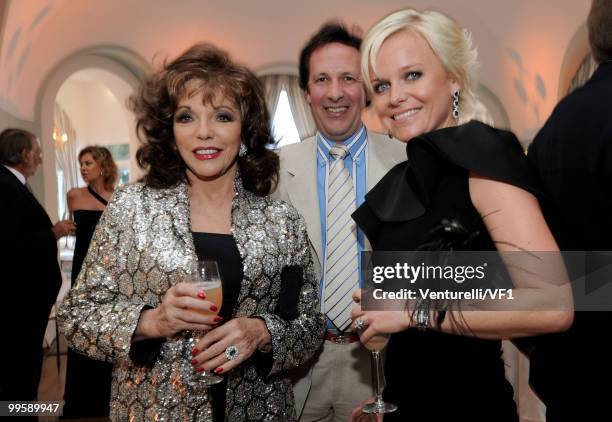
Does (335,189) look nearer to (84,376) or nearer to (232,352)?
(232,352)

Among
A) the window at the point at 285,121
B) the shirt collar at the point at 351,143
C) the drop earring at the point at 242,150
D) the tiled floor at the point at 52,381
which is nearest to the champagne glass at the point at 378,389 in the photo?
the drop earring at the point at 242,150

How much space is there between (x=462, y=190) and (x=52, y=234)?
331cm

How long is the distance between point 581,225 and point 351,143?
1178mm

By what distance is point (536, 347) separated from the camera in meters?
1.53

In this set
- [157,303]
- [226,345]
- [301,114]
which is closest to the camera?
[226,345]

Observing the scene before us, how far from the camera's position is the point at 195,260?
1.84 m

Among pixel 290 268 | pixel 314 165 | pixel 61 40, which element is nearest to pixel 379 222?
pixel 290 268

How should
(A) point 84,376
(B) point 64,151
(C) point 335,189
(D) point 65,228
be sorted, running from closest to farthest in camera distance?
1. (C) point 335,189
2. (A) point 84,376
3. (D) point 65,228
4. (B) point 64,151

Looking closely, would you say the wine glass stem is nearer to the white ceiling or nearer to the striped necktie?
the striped necktie

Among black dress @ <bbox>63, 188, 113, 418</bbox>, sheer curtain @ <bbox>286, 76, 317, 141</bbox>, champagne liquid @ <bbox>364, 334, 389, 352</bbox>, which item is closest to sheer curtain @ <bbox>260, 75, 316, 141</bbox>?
sheer curtain @ <bbox>286, 76, 317, 141</bbox>

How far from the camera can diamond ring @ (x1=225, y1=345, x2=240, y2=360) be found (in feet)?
5.63

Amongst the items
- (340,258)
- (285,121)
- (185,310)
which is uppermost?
(285,121)

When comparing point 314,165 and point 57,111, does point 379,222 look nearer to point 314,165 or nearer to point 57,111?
point 314,165

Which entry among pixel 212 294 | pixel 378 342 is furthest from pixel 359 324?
pixel 212 294
